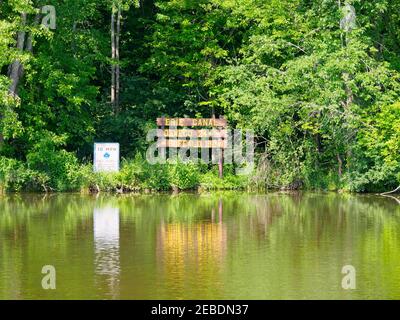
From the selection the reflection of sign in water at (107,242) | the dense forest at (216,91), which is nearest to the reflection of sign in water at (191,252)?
the reflection of sign in water at (107,242)

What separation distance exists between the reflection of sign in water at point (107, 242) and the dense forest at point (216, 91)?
7.43 m

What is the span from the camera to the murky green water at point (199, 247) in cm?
1591

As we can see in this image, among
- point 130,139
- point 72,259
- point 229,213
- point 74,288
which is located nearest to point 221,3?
point 130,139

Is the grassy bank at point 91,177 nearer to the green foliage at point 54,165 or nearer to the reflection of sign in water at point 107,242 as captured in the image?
the green foliage at point 54,165

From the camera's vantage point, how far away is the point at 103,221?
25.0 m

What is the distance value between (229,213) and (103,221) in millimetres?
4026

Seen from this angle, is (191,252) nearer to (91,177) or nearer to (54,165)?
(91,177)

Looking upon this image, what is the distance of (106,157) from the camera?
3525 centimetres

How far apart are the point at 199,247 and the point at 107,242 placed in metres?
2.12

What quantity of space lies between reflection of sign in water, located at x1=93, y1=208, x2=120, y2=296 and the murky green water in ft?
0.08

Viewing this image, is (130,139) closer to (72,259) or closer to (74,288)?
(72,259)

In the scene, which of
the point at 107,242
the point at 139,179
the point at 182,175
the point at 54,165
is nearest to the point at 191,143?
the point at 182,175
